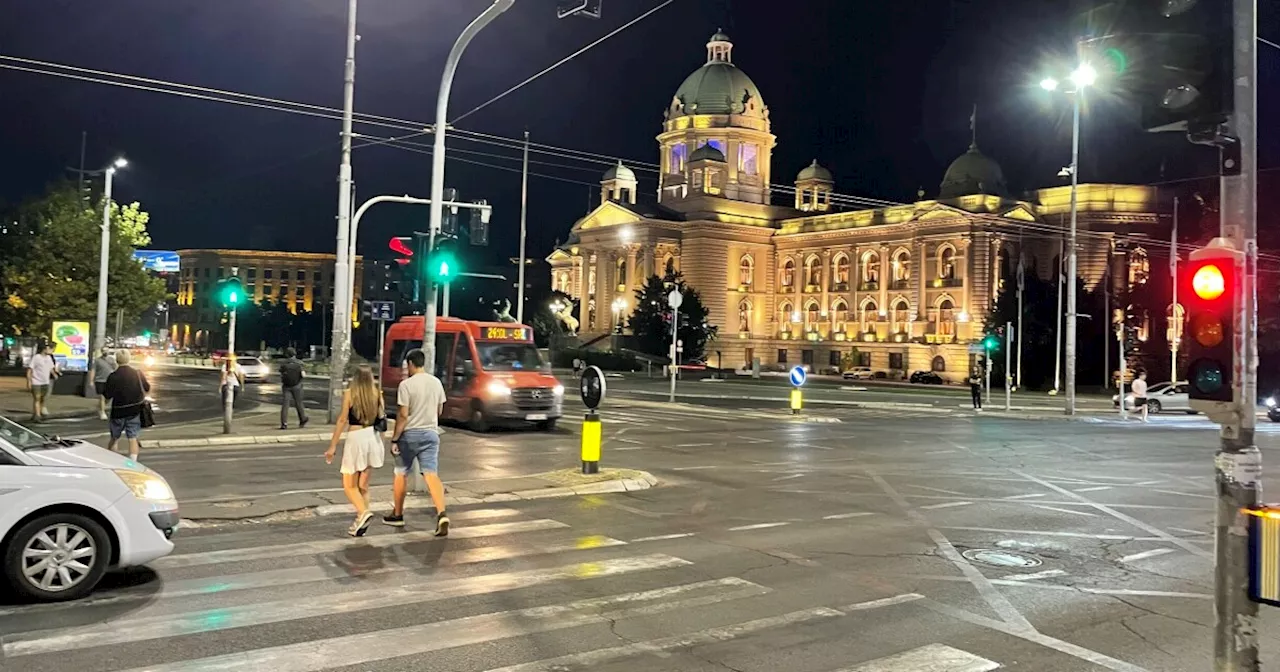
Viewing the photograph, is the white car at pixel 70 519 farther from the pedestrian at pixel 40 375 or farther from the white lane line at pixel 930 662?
the pedestrian at pixel 40 375

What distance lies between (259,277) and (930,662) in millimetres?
155138

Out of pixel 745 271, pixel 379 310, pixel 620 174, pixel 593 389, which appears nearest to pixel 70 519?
pixel 593 389

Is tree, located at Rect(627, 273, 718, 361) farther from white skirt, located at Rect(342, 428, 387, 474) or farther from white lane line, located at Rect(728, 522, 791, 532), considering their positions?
white skirt, located at Rect(342, 428, 387, 474)

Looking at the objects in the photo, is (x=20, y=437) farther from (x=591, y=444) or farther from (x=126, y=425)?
(x=591, y=444)

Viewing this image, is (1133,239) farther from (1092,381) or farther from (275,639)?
(275,639)

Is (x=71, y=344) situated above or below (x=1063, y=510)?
above

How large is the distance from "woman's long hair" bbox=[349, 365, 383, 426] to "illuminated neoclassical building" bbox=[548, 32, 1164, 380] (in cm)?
7551

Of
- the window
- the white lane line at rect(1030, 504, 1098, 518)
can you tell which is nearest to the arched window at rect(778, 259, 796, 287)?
the window

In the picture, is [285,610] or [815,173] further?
[815,173]

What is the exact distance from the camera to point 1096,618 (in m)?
7.23

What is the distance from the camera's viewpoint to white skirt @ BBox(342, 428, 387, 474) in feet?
31.3

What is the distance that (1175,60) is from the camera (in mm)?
5305

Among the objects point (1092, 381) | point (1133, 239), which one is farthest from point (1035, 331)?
point (1133, 239)

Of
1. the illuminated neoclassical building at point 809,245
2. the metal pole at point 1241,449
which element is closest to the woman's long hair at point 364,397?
the metal pole at point 1241,449
